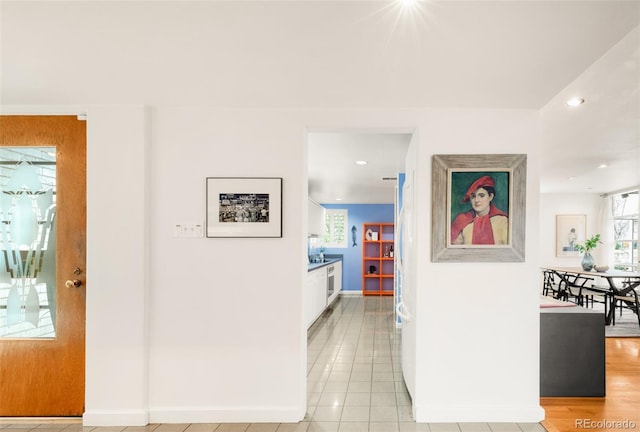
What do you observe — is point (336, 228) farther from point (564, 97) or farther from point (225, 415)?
point (225, 415)

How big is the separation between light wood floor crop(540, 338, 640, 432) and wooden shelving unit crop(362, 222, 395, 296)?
6229 millimetres

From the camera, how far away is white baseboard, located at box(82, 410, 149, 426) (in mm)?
2812

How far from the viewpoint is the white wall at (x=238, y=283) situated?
285 cm

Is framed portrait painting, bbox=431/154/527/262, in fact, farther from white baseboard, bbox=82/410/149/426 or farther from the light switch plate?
white baseboard, bbox=82/410/149/426

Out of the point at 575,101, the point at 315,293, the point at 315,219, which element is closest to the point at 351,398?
the point at 315,293

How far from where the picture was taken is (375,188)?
25.4 ft

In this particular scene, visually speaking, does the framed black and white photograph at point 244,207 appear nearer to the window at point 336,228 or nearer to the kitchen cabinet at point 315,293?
the kitchen cabinet at point 315,293

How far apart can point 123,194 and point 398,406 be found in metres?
2.57

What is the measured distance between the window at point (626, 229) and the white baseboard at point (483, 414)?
782 centimetres

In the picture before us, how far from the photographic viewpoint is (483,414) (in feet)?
9.25

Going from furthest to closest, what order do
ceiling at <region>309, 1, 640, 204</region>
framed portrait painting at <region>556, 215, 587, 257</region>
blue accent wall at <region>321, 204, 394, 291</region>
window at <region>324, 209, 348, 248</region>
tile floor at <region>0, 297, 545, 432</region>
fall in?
window at <region>324, 209, 348, 248</region> → blue accent wall at <region>321, 204, 394, 291</region> → framed portrait painting at <region>556, 215, 587, 257</region> → tile floor at <region>0, 297, 545, 432</region> → ceiling at <region>309, 1, 640, 204</region>

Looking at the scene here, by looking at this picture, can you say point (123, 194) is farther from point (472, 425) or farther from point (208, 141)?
point (472, 425)

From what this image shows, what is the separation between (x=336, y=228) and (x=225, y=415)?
774 cm

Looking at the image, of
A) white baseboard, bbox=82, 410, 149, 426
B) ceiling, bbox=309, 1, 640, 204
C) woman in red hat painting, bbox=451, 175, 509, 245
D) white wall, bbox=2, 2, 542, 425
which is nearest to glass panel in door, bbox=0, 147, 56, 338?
white wall, bbox=2, 2, 542, 425
